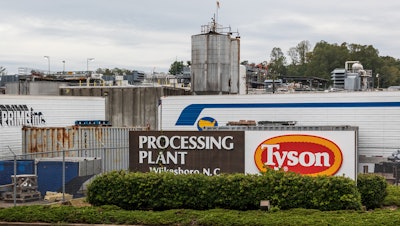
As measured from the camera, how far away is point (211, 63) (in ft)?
135

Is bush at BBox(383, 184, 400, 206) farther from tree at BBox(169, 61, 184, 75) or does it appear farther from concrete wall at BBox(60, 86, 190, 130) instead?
tree at BBox(169, 61, 184, 75)

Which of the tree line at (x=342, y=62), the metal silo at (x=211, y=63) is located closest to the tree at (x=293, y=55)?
the tree line at (x=342, y=62)

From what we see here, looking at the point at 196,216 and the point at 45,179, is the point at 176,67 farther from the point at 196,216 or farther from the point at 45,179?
the point at 196,216

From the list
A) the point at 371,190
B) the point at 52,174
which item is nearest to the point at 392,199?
the point at 371,190

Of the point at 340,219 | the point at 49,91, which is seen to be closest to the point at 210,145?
the point at 340,219

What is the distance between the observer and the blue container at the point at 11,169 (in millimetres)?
22000

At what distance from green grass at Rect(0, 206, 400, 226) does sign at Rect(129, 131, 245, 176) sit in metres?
2.62

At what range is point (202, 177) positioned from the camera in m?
15.1

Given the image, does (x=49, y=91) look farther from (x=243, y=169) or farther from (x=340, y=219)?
Answer: (x=340, y=219)

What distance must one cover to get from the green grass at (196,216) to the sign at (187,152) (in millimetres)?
2623

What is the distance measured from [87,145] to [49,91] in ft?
60.4

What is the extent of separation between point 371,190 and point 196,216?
242 inches

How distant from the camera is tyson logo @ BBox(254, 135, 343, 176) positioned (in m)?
15.6

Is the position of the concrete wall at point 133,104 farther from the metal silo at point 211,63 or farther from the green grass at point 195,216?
the green grass at point 195,216
